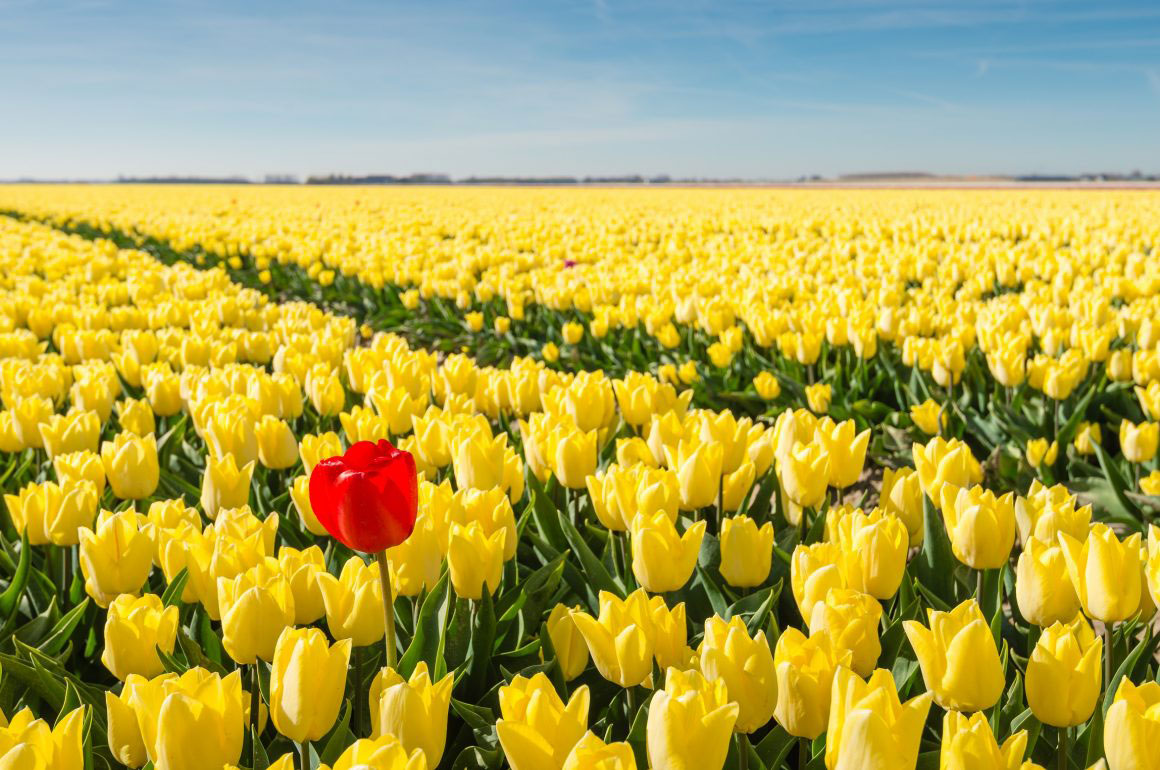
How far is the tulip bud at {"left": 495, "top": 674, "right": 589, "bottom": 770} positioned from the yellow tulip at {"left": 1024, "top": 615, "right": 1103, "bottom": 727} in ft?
2.28

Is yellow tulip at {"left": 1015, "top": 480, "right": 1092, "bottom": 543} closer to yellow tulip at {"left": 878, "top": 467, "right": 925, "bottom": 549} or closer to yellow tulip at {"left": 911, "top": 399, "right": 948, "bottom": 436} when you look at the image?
yellow tulip at {"left": 878, "top": 467, "right": 925, "bottom": 549}

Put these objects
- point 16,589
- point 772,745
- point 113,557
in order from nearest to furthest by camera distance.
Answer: point 772,745 < point 113,557 < point 16,589

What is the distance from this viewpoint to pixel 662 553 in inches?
71.1

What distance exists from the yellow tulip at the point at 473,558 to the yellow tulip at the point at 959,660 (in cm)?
79

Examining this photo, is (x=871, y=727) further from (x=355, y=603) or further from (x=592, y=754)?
(x=355, y=603)

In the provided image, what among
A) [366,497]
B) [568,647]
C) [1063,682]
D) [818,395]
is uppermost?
[366,497]

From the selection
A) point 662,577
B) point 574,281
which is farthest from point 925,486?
point 574,281

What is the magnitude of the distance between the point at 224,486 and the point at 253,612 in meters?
0.82

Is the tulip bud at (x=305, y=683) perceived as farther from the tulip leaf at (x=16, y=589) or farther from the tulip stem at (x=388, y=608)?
the tulip leaf at (x=16, y=589)

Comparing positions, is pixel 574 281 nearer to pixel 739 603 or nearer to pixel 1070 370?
pixel 1070 370

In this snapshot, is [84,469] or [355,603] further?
[84,469]

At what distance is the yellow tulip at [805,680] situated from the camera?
4.53 feet

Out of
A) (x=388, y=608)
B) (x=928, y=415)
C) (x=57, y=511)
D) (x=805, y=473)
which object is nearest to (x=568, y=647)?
(x=388, y=608)

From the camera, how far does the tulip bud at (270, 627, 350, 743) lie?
53.4 inches
